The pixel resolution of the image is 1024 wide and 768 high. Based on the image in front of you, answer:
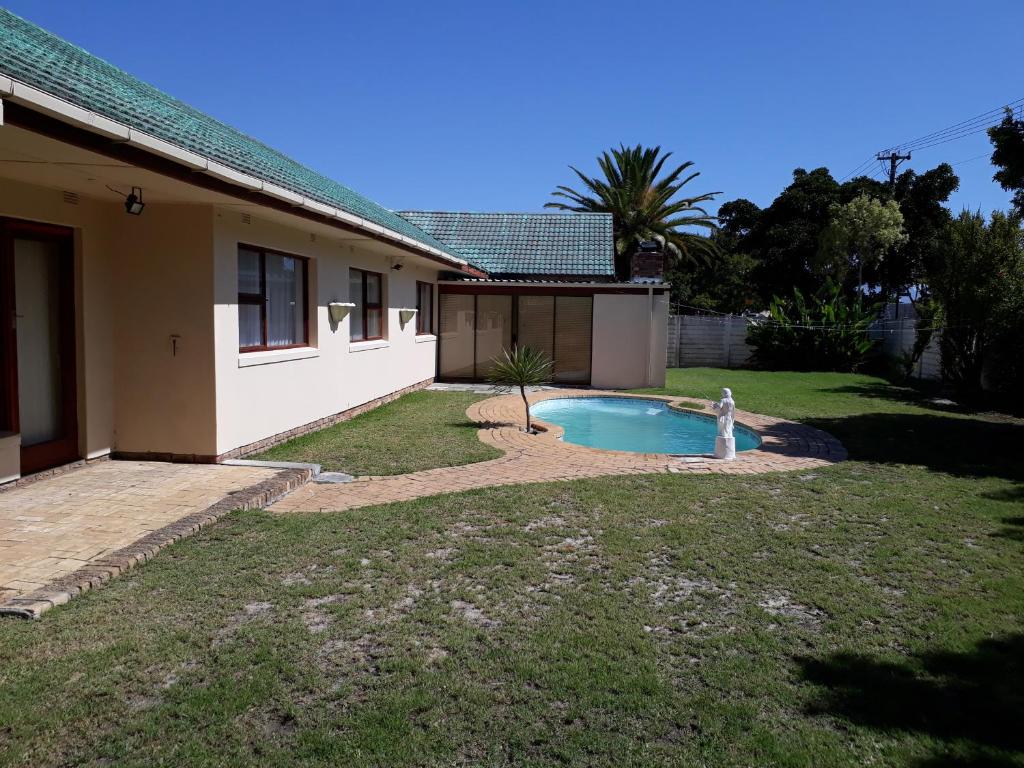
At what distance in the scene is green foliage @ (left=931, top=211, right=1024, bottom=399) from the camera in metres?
15.0

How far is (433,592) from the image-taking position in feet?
15.9

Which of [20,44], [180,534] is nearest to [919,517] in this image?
[180,534]

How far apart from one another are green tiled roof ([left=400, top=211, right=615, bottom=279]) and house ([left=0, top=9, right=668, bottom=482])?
8426 millimetres

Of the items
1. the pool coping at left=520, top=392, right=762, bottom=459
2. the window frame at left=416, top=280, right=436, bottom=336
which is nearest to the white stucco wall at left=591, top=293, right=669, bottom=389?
the pool coping at left=520, top=392, right=762, bottom=459

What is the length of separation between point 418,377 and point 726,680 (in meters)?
14.5

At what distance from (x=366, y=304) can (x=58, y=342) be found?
6.56 m

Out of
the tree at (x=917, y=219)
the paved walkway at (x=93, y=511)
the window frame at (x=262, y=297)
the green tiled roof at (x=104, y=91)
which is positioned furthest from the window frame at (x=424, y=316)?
the tree at (x=917, y=219)

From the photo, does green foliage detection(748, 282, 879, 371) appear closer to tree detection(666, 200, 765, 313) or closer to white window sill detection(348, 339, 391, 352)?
white window sill detection(348, 339, 391, 352)

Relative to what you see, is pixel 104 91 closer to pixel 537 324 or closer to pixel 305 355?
pixel 305 355

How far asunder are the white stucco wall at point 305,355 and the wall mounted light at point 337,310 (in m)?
0.11

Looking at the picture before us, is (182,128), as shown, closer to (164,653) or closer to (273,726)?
(164,653)

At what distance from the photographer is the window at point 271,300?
9.27 meters

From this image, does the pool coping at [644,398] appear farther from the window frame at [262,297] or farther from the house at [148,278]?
the window frame at [262,297]

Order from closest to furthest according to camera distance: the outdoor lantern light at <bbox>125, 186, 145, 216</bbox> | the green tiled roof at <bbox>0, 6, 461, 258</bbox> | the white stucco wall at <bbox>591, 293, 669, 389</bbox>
Answer: the green tiled roof at <bbox>0, 6, 461, 258</bbox>
the outdoor lantern light at <bbox>125, 186, 145, 216</bbox>
the white stucco wall at <bbox>591, 293, 669, 389</bbox>
